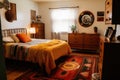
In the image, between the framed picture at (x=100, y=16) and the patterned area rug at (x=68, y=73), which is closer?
the patterned area rug at (x=68, y=73)

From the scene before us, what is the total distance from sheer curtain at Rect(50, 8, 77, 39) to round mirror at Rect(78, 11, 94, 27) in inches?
13.0

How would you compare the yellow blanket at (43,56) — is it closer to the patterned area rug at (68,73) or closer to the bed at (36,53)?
the bed at (36,53)

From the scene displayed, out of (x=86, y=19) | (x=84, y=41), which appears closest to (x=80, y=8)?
(x=86, y=19)

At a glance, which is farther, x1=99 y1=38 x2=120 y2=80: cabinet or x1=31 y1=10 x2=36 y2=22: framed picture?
x1=31 y1=10 x2=36 y2=22: framed picture

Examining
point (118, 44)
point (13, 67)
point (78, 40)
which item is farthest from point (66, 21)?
point (118, 44)

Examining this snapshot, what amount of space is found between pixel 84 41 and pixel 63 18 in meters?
1.55

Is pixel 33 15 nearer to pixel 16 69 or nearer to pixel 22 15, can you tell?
pixel 22 15

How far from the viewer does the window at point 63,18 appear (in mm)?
5999

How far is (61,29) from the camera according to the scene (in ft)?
20.5

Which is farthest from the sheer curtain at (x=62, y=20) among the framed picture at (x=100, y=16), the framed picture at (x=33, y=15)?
the framed picture at (x=100, y=16)

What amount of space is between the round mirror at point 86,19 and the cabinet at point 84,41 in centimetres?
63

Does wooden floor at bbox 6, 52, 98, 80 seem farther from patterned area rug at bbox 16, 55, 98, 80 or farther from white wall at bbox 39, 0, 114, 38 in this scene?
A: white wall at bbox 39, 0, 114, 38

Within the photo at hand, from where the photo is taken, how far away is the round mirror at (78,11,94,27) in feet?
18.9

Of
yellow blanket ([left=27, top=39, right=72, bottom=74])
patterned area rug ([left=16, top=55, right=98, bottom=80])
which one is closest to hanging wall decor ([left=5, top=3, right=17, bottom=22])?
yellow blanket ([left=27, top=39, right=72, bottom=74])
